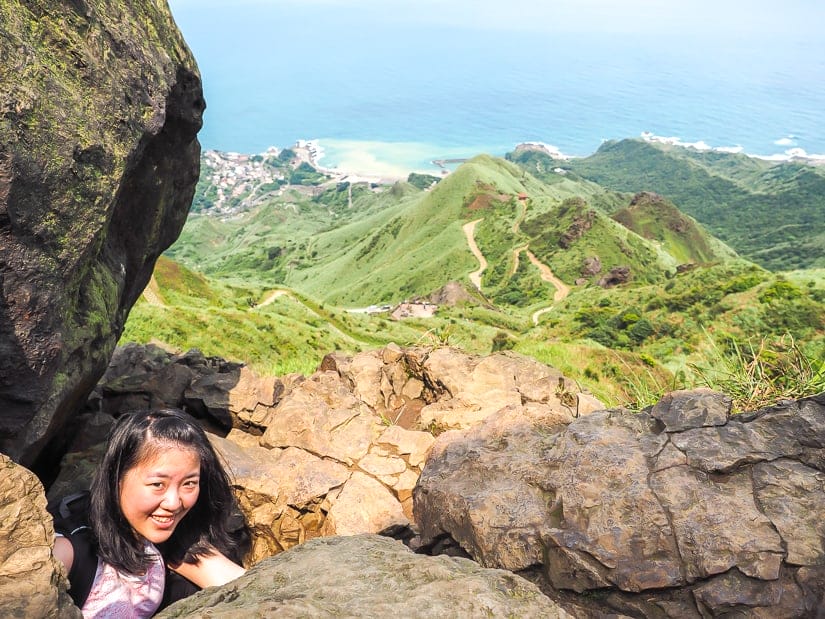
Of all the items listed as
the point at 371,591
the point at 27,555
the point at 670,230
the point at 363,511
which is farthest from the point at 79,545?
the point at 670,230

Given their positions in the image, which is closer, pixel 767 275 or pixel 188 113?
pixel 188 113

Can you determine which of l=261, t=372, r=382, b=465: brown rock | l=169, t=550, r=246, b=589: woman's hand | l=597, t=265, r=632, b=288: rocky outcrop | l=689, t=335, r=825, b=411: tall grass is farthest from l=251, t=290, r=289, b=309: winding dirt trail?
l=597, t=265, r=632, b=288: rocky outcrop

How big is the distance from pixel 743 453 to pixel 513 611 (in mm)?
4403

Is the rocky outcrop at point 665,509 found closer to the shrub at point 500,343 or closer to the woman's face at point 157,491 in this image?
the woman's face at point 157,491

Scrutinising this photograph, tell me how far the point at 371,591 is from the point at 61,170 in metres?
5.52

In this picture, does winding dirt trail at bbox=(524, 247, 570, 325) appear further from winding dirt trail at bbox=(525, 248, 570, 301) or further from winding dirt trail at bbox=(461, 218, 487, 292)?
winding dirt trail at bbox=(461, 218, 487, 292)

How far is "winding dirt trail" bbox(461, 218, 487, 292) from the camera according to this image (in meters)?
124

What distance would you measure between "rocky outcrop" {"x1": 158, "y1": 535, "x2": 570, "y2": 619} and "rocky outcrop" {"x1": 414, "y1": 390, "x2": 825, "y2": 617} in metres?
2.12

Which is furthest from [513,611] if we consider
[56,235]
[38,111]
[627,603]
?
[38,111]

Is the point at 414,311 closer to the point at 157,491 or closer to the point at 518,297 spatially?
the point at 518,297

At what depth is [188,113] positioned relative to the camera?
32.0 ft

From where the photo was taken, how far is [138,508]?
4.55m

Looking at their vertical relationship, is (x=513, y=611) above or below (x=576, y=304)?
above

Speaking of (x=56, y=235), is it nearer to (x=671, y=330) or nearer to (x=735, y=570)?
(x=735, y=570)
